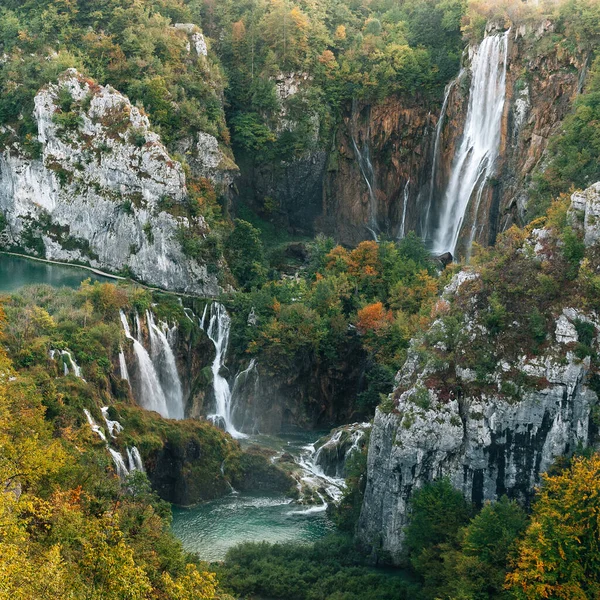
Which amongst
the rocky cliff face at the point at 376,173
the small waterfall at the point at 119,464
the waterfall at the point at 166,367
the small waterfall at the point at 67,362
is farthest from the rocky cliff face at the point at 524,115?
the small waterfall at the point at 119,464

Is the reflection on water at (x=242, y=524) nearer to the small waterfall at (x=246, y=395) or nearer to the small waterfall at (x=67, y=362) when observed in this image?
the small waterfall at (x=67, y=362)

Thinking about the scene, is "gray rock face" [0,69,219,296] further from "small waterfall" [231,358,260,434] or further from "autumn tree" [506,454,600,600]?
"autumn tree" [506,454,600,600]

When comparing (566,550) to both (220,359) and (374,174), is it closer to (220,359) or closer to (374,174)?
(220,359)

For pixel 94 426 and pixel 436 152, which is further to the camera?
pixel 436 152

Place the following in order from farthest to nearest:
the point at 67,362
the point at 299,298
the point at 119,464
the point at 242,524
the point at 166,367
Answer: the point at 299,298, the point at 166,367, the point at 67,362, the point at 242,524, the point at 119,464

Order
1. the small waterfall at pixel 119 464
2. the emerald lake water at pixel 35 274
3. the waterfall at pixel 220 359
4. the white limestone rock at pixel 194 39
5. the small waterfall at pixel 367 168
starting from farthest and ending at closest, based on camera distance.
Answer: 1. the small waterfall at pixel 367 168
2. the white limestone rock at pixel 194 39
3. the emerald lake water at pixel 35 274
4. the waterfall at pixel 220 359
5. the small waterfall at pixel 119 464

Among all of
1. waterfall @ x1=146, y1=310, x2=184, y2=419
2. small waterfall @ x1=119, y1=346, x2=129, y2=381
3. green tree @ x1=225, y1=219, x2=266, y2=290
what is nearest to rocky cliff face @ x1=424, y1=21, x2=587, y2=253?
green tree @ x1=225, y1=219, x2=266, y2=290

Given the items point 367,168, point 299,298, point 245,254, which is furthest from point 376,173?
point 299,298
